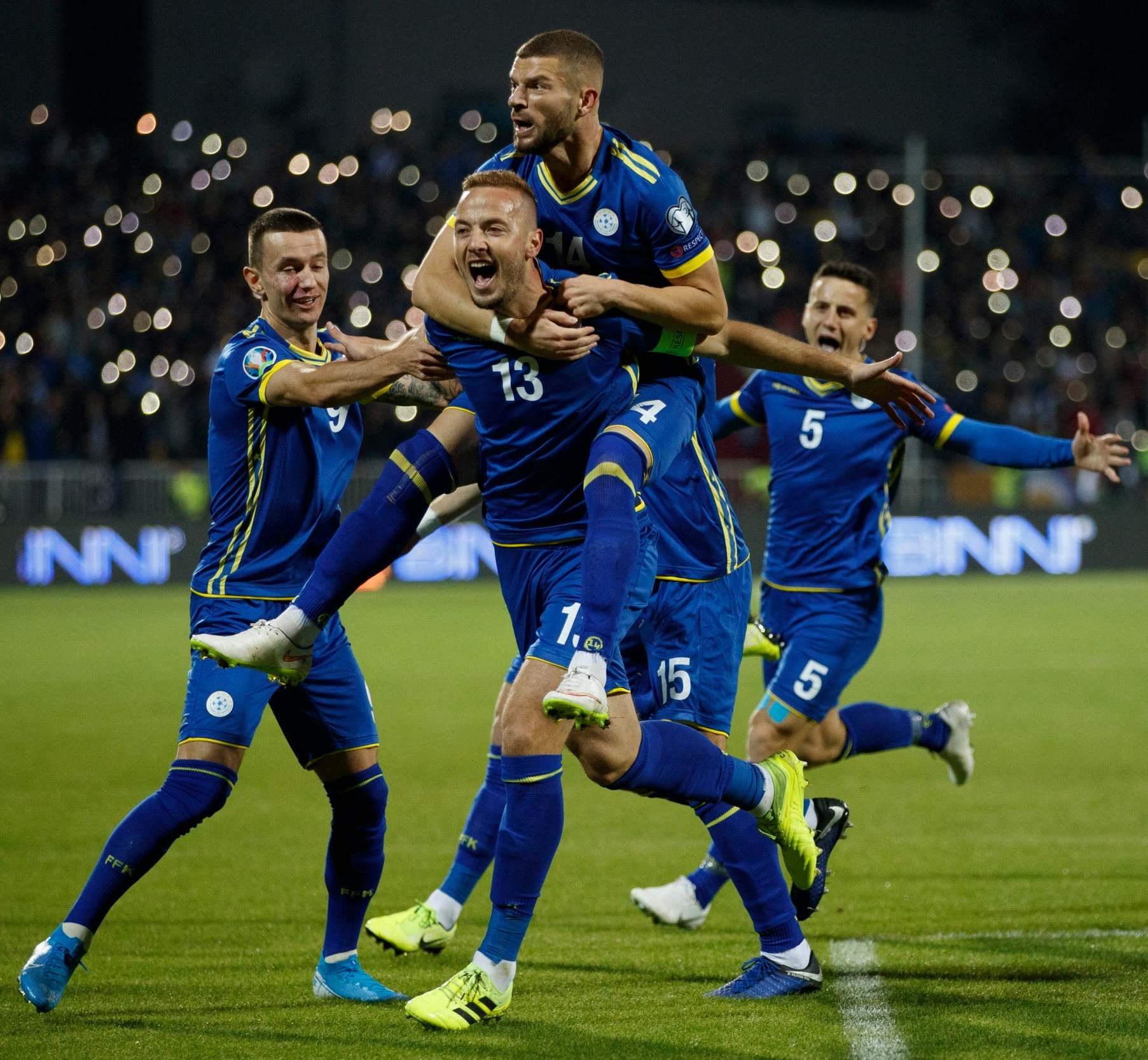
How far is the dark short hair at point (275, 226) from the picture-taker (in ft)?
17.2

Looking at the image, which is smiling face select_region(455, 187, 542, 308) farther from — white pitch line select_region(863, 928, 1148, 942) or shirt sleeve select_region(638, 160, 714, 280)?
white pitch line select_region(863, 928, 1148, 942)

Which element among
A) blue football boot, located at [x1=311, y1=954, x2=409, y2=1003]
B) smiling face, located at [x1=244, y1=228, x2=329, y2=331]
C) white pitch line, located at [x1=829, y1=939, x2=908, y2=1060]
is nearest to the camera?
white pitch line, located at [x1=829, y1=939, x2=908, y2=1060]

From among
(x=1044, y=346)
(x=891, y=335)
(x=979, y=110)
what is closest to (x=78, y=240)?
(x=891, y=335)

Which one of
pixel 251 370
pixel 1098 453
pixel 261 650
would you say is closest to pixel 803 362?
pixel 1098 453

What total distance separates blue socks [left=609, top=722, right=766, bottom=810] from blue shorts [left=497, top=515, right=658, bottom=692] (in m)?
0.19

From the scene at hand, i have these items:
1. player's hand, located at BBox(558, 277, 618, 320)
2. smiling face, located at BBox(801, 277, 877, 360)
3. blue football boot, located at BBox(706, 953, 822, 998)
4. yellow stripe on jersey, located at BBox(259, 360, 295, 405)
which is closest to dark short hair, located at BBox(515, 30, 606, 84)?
player's hand, located at BBox(558, 277, 618, 320)

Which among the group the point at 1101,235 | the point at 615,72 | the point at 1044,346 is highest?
the point at 615,72

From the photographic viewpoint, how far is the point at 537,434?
15.8ft

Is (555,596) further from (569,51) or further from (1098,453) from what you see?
(1098,453)

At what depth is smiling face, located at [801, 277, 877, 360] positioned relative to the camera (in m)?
6.82

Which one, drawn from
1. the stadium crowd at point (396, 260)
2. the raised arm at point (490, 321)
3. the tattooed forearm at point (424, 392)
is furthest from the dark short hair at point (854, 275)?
the stadium crowd at point (396, 260)

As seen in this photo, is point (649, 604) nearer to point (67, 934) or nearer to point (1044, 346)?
point (67, 934)

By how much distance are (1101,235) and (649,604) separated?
25.7 meters

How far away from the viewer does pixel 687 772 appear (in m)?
4.73
